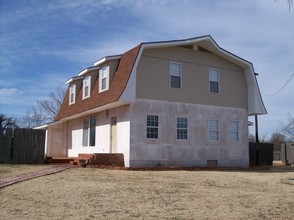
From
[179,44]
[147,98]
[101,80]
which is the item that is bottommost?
[147,98]

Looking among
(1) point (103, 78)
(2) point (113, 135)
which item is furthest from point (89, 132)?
(1) point (103, 78)

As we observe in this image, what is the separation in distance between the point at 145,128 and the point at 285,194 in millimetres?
9508

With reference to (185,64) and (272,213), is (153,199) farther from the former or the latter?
(185,64)

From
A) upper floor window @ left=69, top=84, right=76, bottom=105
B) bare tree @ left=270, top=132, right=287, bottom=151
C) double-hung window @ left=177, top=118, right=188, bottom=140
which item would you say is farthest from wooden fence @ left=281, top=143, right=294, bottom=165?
bare tree @ left=270, top=132, right=287, bottom=151

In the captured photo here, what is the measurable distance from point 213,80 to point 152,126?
4930mm

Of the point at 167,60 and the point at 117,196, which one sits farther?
the point at 167,60

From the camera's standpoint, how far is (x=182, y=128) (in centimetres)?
2083

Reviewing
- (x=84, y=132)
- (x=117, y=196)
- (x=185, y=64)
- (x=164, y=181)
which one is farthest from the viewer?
(x=84, y=132)

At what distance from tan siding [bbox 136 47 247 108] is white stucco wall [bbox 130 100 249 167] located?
418mm

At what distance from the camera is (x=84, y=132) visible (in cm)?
2555

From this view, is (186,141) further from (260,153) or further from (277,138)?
(277,138)

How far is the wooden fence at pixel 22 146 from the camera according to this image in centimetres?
2275

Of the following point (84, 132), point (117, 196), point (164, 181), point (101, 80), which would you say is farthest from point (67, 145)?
point (117, 196)

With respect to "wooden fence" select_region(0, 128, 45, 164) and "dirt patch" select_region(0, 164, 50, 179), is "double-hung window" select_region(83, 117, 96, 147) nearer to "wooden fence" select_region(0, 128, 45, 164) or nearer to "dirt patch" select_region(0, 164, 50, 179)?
"wooden fence" select_region(0, 128, 45, 164)
